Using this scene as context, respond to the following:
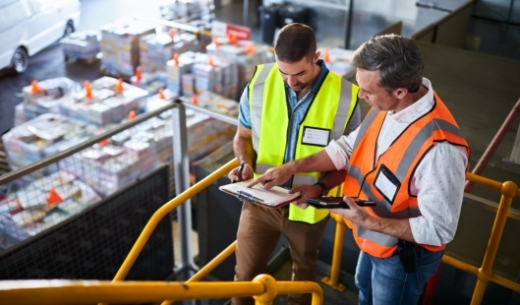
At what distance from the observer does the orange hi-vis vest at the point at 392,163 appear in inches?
78.2

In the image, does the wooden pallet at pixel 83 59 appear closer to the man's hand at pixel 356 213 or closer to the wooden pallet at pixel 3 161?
the wooden pallet at pixel 3 161

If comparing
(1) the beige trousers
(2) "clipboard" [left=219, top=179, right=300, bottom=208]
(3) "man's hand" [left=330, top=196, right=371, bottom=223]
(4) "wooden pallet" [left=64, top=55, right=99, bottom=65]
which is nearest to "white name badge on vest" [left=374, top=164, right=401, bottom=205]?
(3) "man's hand" [left=330, top=196, right=371, bottom=223]

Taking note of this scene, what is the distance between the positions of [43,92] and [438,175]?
5.25 m

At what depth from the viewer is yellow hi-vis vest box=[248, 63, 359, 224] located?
8.30 feet

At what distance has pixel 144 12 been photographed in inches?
328

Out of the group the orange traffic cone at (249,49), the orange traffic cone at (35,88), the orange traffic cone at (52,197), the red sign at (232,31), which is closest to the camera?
the orange traffic cone at (52,197)

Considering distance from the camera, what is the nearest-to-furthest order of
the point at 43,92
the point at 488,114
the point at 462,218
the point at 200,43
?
the point at 462,218 → the point at 488,114 → the point at 43,92 → the point at 200,43

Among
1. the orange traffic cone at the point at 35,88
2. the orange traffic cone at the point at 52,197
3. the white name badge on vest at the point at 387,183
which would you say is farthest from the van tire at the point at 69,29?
the white name badge on vest at the point at 387,183

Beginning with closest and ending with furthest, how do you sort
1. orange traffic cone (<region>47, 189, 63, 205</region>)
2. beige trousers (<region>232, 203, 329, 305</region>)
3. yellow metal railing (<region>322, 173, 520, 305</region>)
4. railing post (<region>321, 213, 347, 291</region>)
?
yellow metal railing (<region>322, 173, 520, 305</region>), beige trousers (<region>232, 203, 329, 305</region>), railing post (<region>321, 213, 347, 291</region>), orange traffic cone (<region>47, 189, 63, 205</region>)

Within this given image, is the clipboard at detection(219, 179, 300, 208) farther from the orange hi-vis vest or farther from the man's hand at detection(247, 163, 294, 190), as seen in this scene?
the orange hi-vis vest

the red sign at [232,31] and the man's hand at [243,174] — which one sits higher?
the man's hand at [243,174]

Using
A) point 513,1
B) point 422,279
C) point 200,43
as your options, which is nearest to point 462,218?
point 422,279

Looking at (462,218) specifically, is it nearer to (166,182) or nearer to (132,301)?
(166,182)

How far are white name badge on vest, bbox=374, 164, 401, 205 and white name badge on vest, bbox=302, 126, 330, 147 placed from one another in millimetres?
445
